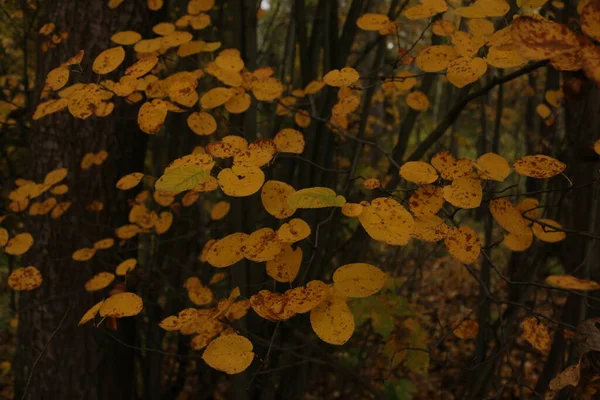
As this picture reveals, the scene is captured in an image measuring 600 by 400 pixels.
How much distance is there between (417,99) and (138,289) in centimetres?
138

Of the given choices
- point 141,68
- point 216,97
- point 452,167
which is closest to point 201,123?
point 216,97

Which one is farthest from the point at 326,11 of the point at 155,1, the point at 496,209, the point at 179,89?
the point at 496,209

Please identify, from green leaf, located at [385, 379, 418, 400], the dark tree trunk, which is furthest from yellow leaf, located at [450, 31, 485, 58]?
green leaf, located at [385, 379, 418, 400]

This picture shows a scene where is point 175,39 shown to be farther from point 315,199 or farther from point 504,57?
point 504,57

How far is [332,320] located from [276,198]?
25cm

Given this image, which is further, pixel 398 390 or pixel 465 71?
pixel 398 390

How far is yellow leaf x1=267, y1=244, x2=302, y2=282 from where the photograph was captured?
871 millimetres

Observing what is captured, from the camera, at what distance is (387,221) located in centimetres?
77

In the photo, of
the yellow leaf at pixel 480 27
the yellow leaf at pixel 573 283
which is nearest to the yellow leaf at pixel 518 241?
the yellow leaf at pixel 573 283

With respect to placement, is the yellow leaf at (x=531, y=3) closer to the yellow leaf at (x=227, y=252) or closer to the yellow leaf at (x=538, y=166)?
the yellow leaf at (x=538, y=166)

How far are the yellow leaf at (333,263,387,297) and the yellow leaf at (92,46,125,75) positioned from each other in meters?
0.74

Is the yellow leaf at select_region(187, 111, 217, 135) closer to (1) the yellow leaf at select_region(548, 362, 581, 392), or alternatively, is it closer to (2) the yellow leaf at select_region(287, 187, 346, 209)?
(2) the yellow leaf at select_region(287, 187, 346, 209)

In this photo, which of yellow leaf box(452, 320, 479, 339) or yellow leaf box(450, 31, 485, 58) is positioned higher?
yellow leaf box(450, 31, 485, 58)

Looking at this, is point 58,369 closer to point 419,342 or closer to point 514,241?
point 419,342
